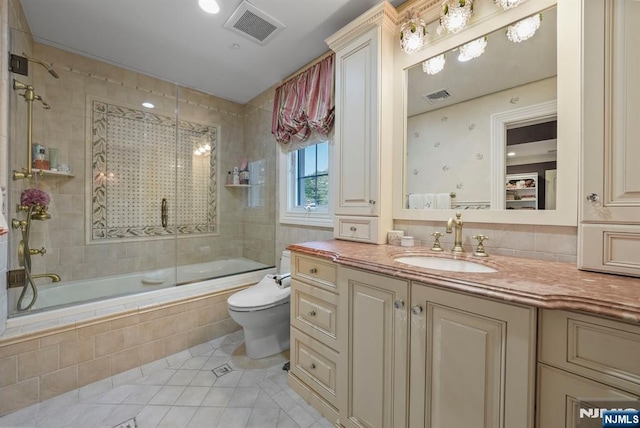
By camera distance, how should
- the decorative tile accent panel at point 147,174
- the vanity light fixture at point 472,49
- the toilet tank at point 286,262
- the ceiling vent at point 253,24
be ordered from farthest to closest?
the decorative tile accent panel at point 147,174 → the toilet tank at point 286,262 → the ceiling vent at point 253,24 → the vanity light fixture at point 472,49

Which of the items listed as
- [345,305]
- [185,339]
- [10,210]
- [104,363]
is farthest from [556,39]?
[10,210]

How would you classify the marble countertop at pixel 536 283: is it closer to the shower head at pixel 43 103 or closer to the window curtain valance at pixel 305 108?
the window curtain valance at pixel 305 108

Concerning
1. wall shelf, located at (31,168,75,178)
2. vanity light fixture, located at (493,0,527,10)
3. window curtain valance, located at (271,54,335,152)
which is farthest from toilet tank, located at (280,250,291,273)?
vanity light fixture, located at (493,0,527,10)

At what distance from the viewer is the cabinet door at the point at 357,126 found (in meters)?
1.62

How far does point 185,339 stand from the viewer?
197 cm

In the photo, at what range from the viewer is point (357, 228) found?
1.72 m

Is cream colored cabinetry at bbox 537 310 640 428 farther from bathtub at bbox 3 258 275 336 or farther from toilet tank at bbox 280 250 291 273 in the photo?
bathtub at bbox 3 258 275 336

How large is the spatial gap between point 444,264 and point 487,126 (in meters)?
0.76

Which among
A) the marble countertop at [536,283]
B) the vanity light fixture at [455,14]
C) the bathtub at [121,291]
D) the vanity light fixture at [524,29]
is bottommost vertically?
the bathtub at [121,291]

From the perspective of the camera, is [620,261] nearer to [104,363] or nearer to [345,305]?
[345,305]

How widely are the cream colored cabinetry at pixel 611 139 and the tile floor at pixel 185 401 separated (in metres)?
1.47

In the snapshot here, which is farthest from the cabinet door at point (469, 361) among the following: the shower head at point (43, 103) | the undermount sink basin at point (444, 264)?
the shower head at point (43, 103)

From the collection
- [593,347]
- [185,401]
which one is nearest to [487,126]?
[593,347]

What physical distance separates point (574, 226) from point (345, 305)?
1.04 m
